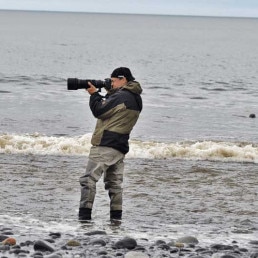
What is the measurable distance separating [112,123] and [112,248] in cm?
174

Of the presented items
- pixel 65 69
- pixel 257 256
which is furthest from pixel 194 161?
pixel 65 69

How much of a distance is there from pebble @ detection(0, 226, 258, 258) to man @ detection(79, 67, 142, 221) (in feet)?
3.30

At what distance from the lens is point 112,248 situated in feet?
27.7

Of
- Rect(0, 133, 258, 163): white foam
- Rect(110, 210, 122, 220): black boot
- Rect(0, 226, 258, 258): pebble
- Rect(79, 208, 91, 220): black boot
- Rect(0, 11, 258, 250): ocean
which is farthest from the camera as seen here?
Rect(0, 133, 258, 163): white foam

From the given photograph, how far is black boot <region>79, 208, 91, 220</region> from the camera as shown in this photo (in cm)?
1000

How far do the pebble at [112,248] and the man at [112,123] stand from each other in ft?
3.30

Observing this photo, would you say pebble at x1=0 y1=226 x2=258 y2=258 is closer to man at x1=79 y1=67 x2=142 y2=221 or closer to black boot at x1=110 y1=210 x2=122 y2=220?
man at x1=79 y1=67 x2=142 y2=221

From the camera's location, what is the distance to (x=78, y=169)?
1508cm

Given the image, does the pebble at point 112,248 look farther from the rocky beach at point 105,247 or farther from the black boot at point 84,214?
the black boot at point 84,214

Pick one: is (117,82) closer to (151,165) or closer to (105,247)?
(105,247)

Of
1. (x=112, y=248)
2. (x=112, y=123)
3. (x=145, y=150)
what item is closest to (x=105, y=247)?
(x=112, y=248)

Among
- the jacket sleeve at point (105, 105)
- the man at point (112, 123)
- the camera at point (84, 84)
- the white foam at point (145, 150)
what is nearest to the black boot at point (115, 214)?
the man at point (112, 123)

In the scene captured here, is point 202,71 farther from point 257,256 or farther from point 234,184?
point 257,256

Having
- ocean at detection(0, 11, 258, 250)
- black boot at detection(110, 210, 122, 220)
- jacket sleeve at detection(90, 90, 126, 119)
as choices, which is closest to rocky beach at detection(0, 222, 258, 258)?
ocean at detection(0, 11, 258, 250)
